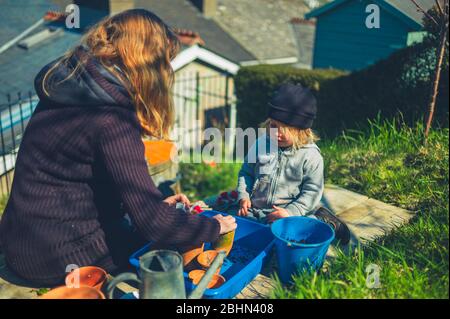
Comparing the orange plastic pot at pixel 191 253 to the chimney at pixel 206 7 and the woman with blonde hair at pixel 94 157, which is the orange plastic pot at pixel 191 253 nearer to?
the woman with blonde hair at pixel 94 157

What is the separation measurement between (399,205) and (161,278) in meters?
2.65

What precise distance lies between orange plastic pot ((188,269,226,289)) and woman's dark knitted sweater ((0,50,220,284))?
0.22 m

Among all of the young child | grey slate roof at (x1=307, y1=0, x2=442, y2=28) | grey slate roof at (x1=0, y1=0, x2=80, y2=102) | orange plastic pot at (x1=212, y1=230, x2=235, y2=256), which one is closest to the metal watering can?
orange plastic pot at (x1=212, y1=230, x2=235, y2=256)

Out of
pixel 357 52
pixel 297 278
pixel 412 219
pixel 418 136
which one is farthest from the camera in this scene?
pixel 357 52

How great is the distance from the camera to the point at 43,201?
2336 mm

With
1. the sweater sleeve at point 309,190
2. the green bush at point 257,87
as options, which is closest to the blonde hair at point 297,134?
the sweater sleeve at point 309,190

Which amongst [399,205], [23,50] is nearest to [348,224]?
[399,205]

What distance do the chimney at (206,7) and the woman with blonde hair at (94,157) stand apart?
60.5 ft

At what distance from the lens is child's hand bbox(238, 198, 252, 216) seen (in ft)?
10.8

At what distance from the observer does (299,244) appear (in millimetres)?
2498

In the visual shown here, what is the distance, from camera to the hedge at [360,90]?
5.23 meters
